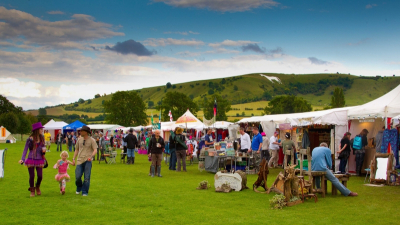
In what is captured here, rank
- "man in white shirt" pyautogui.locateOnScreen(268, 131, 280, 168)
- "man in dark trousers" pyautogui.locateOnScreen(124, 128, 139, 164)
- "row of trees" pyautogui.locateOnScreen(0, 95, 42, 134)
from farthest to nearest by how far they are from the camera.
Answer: "row of trees" pyautogui.locateOnScreen(0, 95, 42, 134) → "man in dark trousers" pyautogui.locateOnScreen(124, 128, 139, 164) → "man in white shirt" pyautogui.locateOnScreen(268, 131, 280, 168)

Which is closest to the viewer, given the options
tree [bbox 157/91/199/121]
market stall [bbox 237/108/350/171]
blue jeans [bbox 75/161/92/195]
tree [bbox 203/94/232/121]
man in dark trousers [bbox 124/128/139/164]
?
blue jeans [bbox 75/161/92/195]

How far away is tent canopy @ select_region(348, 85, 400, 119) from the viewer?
12.6m

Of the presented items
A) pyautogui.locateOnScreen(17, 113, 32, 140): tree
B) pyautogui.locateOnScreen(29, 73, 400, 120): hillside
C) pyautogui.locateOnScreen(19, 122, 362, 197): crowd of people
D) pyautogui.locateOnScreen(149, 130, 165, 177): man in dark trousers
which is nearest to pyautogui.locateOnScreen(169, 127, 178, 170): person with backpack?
pyautogui.locateOnScreen(19, 122, 362, 197): crowd of people

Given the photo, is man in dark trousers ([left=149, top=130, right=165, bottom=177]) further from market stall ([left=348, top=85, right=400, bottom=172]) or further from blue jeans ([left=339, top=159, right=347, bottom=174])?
market stall ([left=348, top=85, right=400, bottom=172])

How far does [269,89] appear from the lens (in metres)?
130

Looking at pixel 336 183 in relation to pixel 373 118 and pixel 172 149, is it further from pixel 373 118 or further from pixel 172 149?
pixel 172 149

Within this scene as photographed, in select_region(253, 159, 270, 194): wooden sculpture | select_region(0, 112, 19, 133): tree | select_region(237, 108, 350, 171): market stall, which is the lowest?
select_region(253, 159, 270, 194): wooden sculpture

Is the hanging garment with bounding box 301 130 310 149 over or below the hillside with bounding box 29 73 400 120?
below

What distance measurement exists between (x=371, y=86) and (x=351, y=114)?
115 m

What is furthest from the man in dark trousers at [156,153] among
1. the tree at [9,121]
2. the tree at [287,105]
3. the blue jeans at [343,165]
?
the tree at [287,105]

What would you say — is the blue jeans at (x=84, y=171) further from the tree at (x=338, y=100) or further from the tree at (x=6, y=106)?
the tree at (x=338, y=100)

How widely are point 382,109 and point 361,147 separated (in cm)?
168

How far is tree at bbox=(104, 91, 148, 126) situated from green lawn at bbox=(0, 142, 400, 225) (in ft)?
203

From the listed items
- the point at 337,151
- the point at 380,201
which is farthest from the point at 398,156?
the point at 380,201
